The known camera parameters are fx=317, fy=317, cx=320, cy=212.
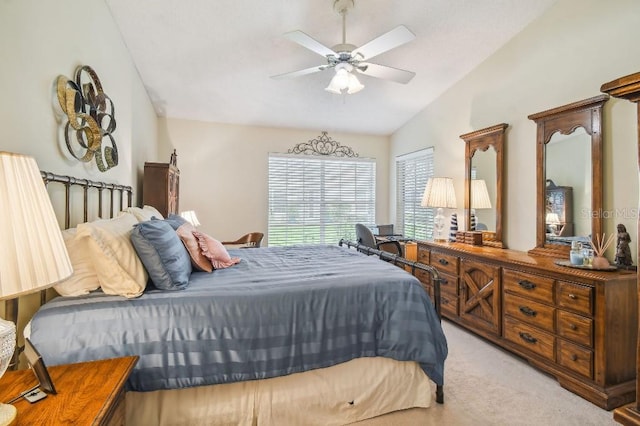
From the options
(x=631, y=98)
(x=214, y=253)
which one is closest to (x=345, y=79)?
(x=214, y=253)

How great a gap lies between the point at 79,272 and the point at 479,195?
3.65 m

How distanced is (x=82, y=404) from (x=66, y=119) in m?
1.72

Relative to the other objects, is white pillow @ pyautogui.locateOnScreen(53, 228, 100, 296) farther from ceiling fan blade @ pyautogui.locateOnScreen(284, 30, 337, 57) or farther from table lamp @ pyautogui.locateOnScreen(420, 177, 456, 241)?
table lamp @ pyautogui.locateOnScreen(420, 177, 456, 241)

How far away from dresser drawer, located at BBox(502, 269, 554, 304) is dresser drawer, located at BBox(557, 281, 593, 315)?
0.08 m

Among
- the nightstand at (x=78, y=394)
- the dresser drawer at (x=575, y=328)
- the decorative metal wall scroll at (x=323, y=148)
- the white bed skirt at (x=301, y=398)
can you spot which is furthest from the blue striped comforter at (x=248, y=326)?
the decorative metal wall scroll at (x=323, y=148)

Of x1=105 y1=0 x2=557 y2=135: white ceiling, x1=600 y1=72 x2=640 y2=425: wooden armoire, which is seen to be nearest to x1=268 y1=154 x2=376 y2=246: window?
x1=105 y1=0 x2=557 y2=135: white ceiling

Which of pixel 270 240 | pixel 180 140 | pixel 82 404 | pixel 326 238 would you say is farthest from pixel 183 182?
pixel 82 404

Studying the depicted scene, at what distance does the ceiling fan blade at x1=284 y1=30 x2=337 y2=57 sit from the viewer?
2.16 m

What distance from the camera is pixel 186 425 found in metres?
1.60

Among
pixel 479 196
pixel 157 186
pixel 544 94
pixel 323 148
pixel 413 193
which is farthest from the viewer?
pixel 323 148

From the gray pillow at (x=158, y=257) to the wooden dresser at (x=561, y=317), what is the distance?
2.49 meters

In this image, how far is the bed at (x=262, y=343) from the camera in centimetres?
147

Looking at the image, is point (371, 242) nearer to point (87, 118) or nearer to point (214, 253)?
point (214, 253)

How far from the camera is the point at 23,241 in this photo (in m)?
0.82
